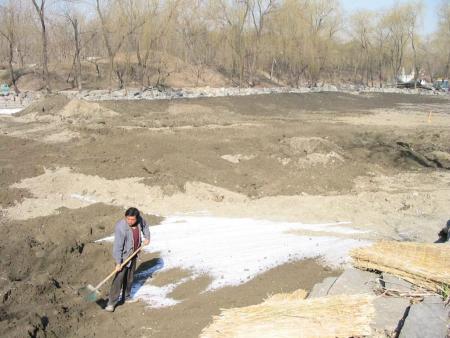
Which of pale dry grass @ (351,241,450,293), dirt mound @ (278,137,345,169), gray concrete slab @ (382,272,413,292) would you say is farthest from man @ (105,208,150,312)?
dirt mound @ (278,137,345,169)

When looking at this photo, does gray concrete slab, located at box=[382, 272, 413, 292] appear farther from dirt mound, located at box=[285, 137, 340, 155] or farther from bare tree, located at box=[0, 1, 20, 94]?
bare tree, located at box=[0, 1, 20, 94]

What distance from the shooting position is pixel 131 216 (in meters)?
5.32

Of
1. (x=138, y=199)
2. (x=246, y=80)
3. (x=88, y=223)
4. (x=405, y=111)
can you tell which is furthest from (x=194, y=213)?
(x=246, y=80)

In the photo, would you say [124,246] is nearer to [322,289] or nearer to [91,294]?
[91,294]

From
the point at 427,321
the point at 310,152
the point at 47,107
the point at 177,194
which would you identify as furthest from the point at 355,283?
the point at 47,107

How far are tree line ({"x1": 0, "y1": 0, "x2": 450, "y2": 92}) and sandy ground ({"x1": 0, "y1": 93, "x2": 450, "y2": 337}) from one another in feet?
48.8

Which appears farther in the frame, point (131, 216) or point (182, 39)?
point (182, 39)

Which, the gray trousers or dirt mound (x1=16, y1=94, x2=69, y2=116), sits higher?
dirt mound (x1=16, y1=94, x2=69, y2=116)

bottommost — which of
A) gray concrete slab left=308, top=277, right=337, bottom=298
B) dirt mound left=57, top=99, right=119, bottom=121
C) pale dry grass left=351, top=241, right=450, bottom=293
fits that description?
gray concrete slab left=308, top=277, right=337, bottom=298

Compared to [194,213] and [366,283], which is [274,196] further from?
[366,283]

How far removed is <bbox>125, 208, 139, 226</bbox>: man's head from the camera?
530cm

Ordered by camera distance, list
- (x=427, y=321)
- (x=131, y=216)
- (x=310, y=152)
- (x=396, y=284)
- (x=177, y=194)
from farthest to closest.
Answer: (x=310, y=152) → (x=177, y=194) → (x=131, y=216) → (x=396, y=284) → (x=427, y=321)

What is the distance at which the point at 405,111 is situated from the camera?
30.6 m

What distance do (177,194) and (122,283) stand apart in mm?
4321
